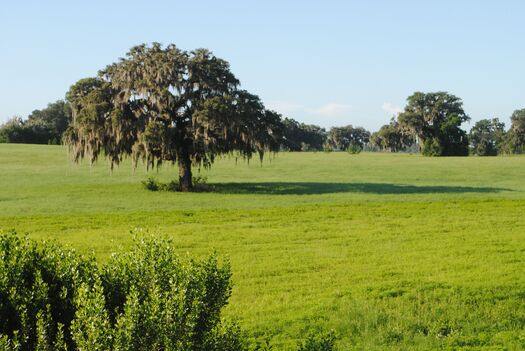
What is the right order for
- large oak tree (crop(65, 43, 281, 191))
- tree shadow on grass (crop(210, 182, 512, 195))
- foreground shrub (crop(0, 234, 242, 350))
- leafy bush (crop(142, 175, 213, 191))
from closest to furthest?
1. foreground shrub (crop(0, 234, 242, 350))
2. large oak tree (crop(65, 43, 281, 191))
3. tree shadow on grass (crop(210, 182, 512, 195))
4. leafy bush (crop(142, 175, 213, 191))

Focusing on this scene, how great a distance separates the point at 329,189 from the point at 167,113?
11.3 meters

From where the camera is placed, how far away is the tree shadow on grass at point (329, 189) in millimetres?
36938

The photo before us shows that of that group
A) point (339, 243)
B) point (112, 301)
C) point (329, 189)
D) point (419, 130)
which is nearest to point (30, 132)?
point (419, 130)

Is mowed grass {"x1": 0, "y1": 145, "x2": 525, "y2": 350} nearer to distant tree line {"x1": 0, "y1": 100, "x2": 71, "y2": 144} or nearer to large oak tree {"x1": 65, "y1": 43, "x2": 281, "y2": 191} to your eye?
large oak tree {"x1": 65, "y1": 43, "x2": 281, "y2": 191}

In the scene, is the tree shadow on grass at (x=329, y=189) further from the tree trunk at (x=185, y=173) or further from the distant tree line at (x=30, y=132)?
the distant tree line at (x=30, y=132)

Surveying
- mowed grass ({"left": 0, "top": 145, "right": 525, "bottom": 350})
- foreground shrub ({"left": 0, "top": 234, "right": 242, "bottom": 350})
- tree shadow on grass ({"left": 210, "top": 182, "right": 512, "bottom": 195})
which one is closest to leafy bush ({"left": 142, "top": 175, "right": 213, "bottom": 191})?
tree shadow on grass ({"left": 210, "top": 182, "right": 512, "bottom": 195})

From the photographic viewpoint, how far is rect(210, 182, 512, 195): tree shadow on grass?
1454 inches

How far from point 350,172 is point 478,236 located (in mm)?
35869

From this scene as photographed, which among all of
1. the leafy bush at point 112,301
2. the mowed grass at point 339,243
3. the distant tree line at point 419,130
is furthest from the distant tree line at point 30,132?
the leafy bush at point 112,301

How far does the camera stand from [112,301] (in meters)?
6.11

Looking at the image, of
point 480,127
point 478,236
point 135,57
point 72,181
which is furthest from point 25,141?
point 480,127

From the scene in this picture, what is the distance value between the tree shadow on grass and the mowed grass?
125 millimetres

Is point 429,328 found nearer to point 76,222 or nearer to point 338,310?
point 338,310

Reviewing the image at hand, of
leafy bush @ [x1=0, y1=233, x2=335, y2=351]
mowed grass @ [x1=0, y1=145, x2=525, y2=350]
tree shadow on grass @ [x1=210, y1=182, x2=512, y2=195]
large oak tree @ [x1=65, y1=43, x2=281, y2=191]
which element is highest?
large oak tree @ [x1=65, y1=43, x2=281, y2=191]
